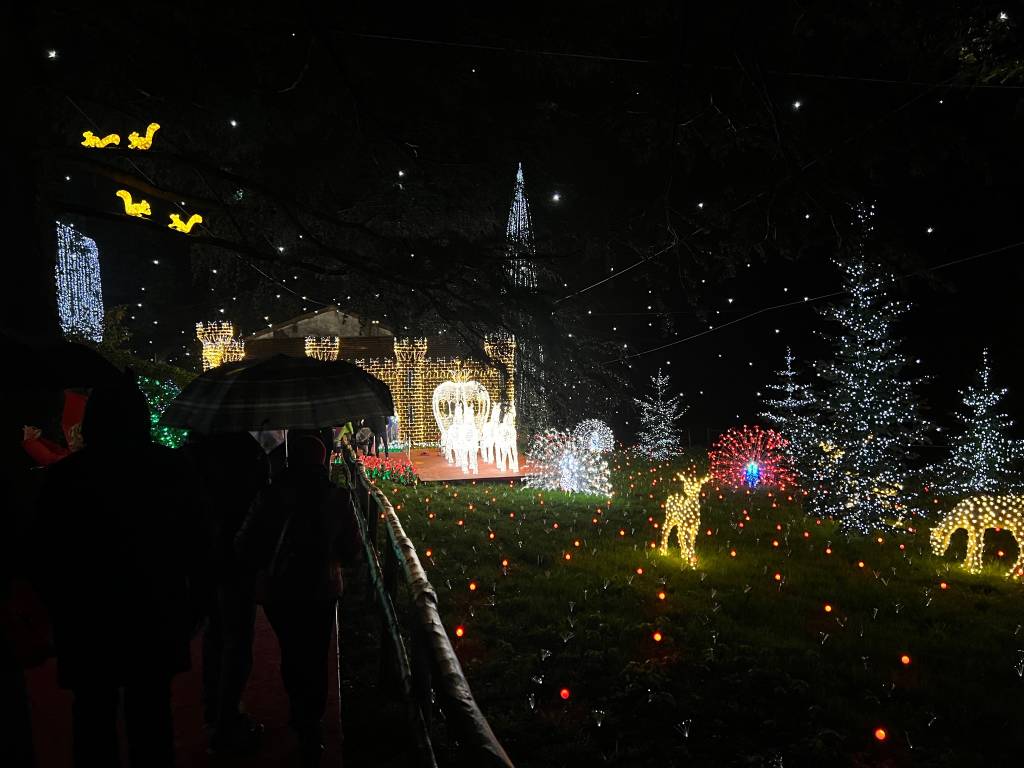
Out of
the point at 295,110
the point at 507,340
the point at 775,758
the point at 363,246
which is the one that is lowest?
the point at 775,758

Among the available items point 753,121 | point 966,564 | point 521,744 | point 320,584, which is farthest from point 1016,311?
point 320,584

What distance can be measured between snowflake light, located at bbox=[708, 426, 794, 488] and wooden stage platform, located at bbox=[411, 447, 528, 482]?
16.1ft

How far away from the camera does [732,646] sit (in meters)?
5.32

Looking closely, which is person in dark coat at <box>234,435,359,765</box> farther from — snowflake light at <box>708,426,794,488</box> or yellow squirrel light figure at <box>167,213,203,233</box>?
snowflake light at <box>708,426,794,488</box>

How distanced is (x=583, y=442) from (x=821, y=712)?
367 inches

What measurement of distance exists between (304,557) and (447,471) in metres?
12.3

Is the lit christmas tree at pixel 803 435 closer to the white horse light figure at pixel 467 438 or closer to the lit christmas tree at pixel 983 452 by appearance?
the lit christmas tree at pixel 983 452

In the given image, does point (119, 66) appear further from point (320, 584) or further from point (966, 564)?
point (966, 564)

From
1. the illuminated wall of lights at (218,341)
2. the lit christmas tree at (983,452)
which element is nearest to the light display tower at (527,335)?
the lit christmas tree at (983,452)

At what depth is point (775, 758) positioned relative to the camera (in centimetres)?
373

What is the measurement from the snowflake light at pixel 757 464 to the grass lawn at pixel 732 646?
15.2 ft

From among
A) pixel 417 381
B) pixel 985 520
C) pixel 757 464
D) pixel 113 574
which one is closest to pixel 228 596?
pixel 113 574

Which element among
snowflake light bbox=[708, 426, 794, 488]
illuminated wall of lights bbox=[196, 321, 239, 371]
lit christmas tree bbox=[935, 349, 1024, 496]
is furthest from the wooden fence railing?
illuminated wall of lights bbox=[196, 321, 239, 371]

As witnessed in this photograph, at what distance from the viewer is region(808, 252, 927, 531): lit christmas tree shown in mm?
10852
